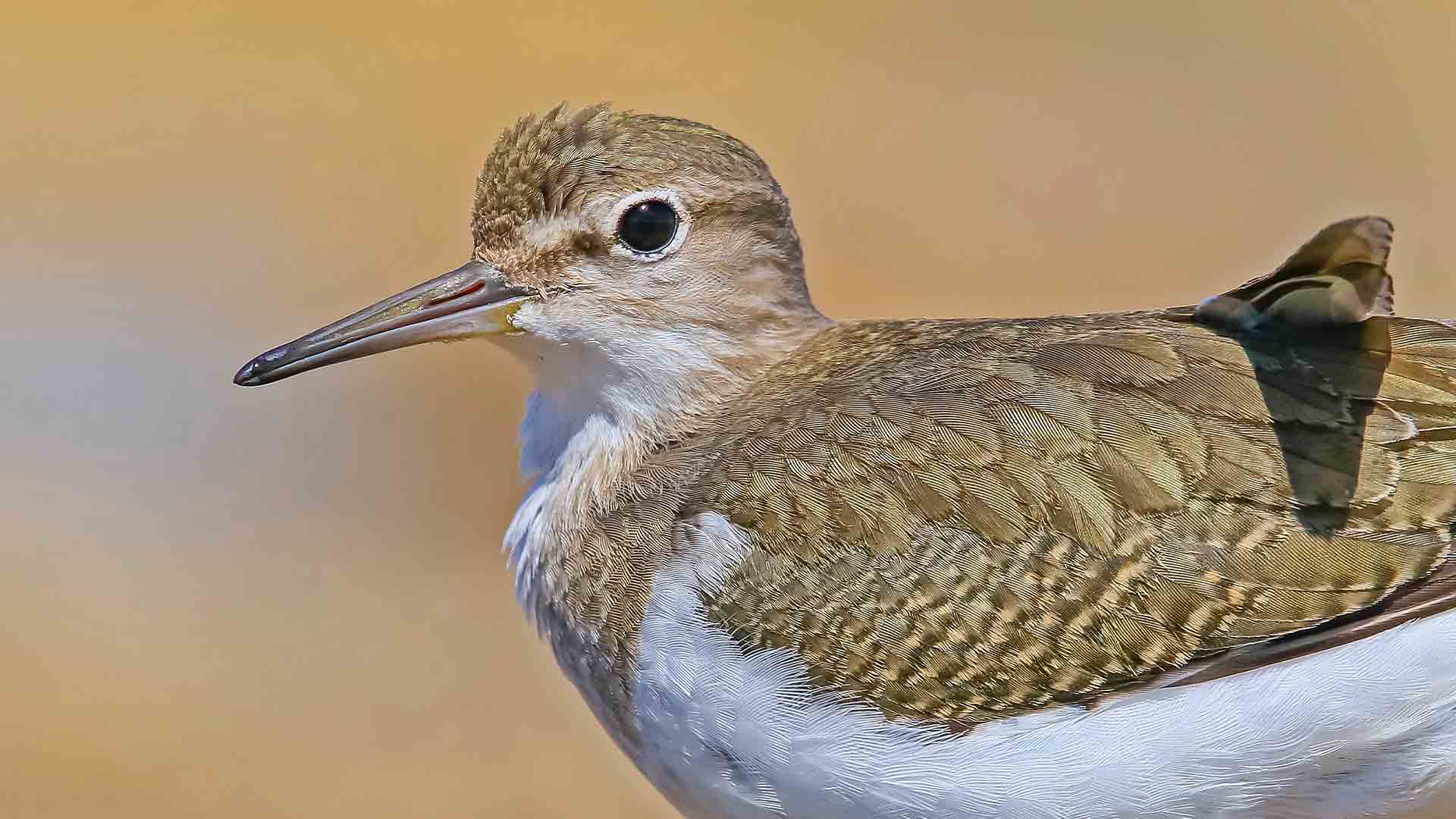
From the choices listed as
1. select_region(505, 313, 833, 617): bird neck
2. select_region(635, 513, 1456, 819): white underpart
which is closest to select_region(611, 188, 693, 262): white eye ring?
select_region(505, 313, 833, 617): bird neck

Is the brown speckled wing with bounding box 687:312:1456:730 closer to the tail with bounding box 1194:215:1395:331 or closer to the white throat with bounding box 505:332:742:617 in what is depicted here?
the tail with bounding box 1194:215:1395:331

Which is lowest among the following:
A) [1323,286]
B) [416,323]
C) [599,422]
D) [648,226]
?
[1323,286]

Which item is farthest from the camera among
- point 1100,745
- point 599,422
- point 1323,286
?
point 599,422

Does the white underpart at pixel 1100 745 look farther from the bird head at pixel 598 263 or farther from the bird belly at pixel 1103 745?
the bird head at pixel 598 263

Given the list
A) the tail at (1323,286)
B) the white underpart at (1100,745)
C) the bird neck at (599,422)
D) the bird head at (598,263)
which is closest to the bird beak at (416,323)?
the bird head at (598,263)

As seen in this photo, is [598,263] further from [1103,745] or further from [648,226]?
[1103,745]

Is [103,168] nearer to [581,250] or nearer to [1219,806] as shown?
[581,250]

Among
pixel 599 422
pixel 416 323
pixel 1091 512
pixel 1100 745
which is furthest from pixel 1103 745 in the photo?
pixel 416 323
